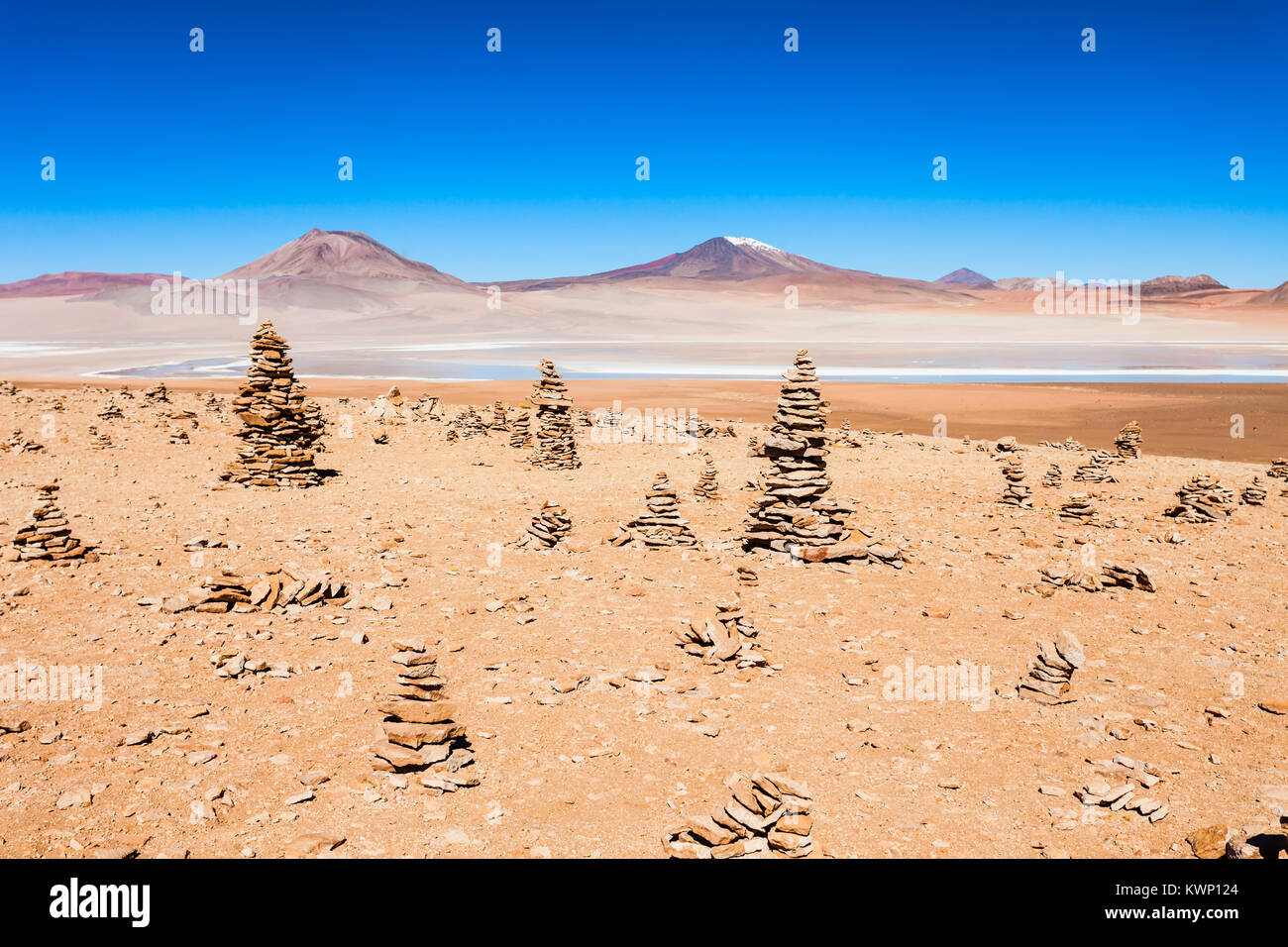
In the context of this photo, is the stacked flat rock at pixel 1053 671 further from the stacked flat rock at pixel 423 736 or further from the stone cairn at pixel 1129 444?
the stone cairn at pixel 1129 444

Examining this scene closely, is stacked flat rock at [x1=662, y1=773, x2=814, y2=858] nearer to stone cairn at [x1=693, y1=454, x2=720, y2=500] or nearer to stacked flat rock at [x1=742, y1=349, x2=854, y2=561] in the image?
stacked flat rock at [x1=742, y1=349, x2=854, y2=561]

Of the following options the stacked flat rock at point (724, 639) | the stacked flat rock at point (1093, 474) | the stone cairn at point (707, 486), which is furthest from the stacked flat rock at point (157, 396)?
the stacked flat rock at point (1093, 474)

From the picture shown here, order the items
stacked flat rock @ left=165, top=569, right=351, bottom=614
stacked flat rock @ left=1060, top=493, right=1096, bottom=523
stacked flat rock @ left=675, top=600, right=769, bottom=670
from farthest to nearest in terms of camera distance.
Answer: stacked flat rock @ left=1060, top=493, right=1096, bottom=523 → stacked flat rock @ left=165, top=569, right=351, bottom=614 → stacked flat rock @ left=675, top=600, right=769, bottom=670

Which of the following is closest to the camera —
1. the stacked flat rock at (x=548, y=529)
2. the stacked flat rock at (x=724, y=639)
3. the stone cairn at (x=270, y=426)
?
the stacked flat rock at (x=724, y=639)

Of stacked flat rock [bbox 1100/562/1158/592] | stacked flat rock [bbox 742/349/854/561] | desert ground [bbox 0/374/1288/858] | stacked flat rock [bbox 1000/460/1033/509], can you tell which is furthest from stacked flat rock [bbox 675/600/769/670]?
stacked flat rock [bbox 1000/460/1033/509]

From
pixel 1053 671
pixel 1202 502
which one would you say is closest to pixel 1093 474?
pixel 1202 502

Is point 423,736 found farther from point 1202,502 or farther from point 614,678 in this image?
point 1202,502
